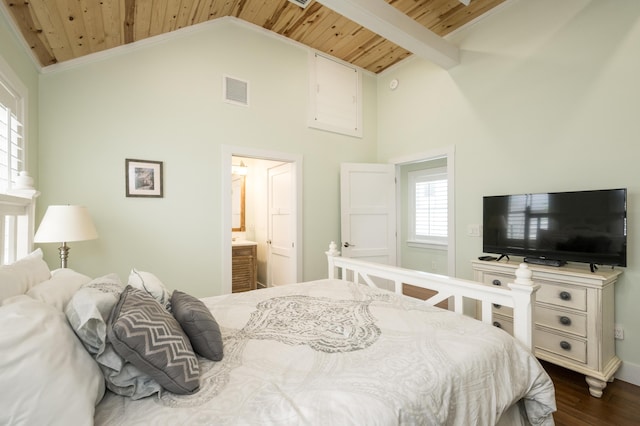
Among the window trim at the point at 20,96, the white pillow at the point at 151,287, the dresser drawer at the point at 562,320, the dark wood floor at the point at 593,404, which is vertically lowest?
the dark wood floor at the point at 593,404

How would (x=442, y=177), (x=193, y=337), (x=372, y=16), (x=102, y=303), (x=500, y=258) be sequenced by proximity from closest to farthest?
(x=102, y=303) → (x=193, y=337) → (x=372, y=16) → (x=500, y=258) → (x=442, y=177)

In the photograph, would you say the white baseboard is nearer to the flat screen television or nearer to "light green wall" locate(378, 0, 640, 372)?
"light green wall" locate(378, 0, 640, 372)

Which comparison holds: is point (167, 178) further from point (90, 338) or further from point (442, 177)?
point (442, 177)

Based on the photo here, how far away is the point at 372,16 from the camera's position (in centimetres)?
246

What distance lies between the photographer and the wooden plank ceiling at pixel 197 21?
2.02 meters

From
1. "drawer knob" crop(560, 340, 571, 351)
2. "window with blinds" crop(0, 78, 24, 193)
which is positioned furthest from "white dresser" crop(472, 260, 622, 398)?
"window with blinds" crop(0, 78, 24, 193)

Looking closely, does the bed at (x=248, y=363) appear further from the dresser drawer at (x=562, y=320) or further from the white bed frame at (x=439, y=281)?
the dresser drawer at (x=562, y=320)

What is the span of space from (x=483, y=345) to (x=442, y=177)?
4.02 m

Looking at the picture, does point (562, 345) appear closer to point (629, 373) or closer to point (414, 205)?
point (629, 373)

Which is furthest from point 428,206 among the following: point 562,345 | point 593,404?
point 593,404

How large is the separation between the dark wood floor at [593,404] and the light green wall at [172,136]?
251cm

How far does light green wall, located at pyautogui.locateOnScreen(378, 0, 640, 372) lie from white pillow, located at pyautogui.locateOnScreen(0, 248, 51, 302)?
345 centimetres

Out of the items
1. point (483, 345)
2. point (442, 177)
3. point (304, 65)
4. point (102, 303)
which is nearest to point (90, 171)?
point (102, 303)

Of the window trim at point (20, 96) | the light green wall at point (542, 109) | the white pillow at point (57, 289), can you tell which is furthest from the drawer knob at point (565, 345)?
the window trim at point (20, 96)
